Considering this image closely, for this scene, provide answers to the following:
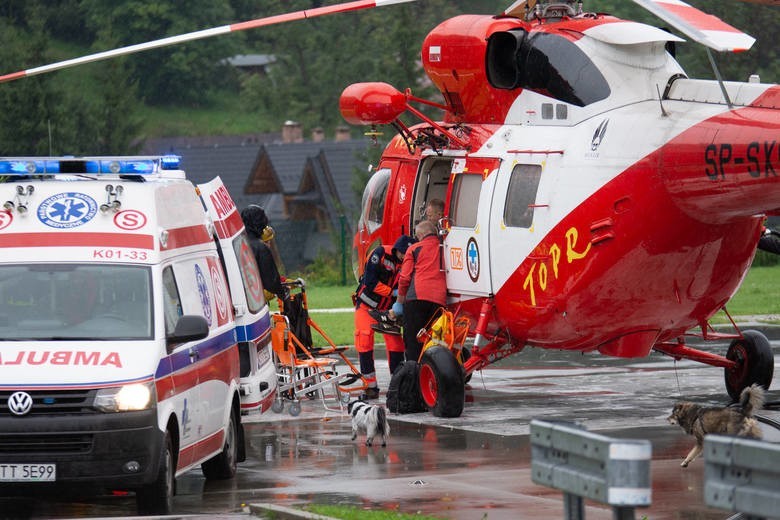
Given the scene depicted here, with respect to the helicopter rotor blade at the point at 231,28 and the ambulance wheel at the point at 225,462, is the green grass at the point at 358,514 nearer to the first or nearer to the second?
the ambulance wheel at the point at 225,462

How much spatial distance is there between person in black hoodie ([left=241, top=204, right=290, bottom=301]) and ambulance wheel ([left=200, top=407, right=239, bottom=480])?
381cm

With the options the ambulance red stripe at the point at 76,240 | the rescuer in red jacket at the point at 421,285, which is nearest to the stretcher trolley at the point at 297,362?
the rescuer in red jacket at the point at 421,285

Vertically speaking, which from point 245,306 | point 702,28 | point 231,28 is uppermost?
point 231,28

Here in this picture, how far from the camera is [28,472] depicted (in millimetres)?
10125

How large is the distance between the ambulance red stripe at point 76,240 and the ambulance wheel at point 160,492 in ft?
4.88

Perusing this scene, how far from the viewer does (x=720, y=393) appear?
17.7 metres

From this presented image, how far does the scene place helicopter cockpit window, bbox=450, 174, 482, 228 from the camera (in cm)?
1636

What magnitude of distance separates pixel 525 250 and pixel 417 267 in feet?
5.32

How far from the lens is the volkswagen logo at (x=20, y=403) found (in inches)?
401

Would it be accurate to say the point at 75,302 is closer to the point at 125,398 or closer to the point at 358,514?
the point at 125,398

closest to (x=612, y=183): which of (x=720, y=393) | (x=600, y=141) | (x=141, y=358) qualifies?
(x=600, y=141)

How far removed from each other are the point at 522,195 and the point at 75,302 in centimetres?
583

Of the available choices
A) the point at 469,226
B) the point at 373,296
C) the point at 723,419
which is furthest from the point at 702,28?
the point at 373,296

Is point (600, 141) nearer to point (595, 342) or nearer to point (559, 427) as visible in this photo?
point (595, 342)
